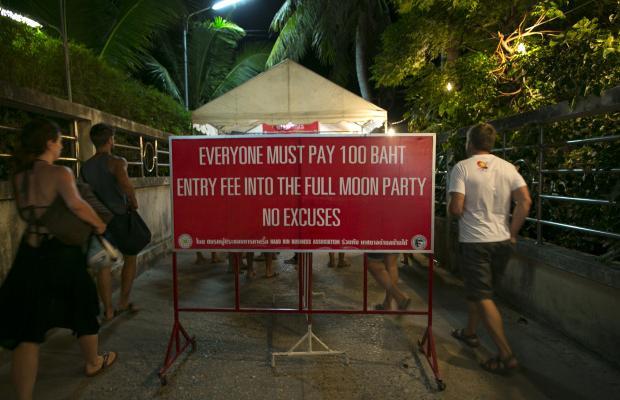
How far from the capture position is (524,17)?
252 inches

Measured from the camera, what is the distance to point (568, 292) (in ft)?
12.2

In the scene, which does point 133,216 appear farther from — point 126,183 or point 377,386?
point 377,386

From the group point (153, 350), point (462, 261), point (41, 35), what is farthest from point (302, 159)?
point (41, 35)

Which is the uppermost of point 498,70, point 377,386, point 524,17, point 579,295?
point 524,17

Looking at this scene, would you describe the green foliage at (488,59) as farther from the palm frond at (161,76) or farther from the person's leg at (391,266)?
the palm frond at (161,76)

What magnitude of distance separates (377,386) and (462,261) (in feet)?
3.86

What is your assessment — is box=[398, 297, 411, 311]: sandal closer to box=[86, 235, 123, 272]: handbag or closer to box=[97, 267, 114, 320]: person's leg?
box=[86, 235, 123, 272]: handbag

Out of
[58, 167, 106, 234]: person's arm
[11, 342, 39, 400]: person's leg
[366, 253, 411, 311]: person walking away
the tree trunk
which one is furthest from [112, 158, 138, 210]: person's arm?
the tree trunk

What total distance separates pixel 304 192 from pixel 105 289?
217 centimetres

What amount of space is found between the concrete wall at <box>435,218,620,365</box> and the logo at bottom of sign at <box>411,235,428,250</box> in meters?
1.37

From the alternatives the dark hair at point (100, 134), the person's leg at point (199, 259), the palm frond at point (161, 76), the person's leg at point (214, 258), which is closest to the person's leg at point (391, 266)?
the dark hair at point (100, 134)

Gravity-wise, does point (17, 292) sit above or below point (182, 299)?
above

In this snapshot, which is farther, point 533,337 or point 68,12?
point 68,12

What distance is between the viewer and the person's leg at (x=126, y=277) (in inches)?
168
